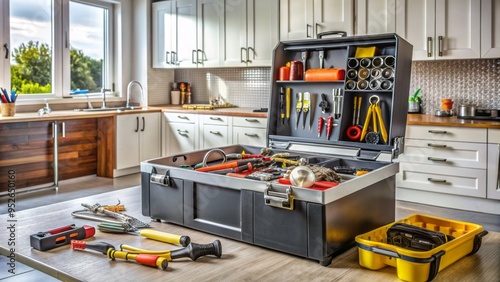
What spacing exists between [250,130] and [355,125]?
2.88m

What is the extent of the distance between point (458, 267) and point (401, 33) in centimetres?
332

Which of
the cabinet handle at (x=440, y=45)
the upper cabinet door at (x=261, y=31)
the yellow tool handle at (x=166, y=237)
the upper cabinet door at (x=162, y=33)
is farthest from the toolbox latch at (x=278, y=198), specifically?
the upper cabinet door at (x=162, y=33)

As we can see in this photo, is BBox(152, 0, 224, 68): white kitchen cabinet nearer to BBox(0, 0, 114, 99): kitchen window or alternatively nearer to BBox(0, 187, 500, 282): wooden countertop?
BBox(0, 0, 114, 99): kitchen window

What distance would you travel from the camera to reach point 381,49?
2.04m

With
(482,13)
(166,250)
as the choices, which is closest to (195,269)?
(166,250)

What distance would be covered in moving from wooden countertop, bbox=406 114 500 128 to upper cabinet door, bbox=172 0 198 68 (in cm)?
269

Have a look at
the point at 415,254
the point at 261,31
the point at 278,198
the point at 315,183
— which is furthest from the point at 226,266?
the point at 261,31

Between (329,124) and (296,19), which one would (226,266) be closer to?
(329,124)

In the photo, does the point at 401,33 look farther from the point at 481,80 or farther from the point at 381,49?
the point at 381,49

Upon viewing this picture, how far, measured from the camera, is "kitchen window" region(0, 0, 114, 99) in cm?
486

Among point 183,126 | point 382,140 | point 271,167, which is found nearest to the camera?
point 271,167

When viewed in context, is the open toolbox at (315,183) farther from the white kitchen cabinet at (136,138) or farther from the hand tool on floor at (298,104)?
the white kitchen cabinet at (136,138)

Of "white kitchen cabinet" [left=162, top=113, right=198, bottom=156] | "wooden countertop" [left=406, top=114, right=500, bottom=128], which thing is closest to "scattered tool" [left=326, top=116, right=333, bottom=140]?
"wooden countertop" [left=406, top=114, right=500, bottom=128]

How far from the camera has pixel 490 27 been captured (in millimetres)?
3789
